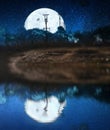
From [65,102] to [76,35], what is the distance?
622 millimetres

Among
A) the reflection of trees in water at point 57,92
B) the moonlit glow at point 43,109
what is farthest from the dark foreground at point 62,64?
the moonlit glow at point 43,109

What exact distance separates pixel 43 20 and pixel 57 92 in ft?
2.04

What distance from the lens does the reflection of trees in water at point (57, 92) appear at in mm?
2734

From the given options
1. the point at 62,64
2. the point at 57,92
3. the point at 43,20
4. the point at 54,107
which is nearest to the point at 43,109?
the point at 54,107

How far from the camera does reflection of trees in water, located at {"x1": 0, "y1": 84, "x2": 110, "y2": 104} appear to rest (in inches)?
108

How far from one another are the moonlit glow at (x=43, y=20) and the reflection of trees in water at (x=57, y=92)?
497mm

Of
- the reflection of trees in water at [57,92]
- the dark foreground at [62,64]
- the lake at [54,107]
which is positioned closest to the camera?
the lake at [54,107]

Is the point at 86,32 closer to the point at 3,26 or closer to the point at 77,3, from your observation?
the point at 77,3

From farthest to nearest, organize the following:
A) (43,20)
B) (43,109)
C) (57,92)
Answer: (43,20) < (57,92) < (43,109)

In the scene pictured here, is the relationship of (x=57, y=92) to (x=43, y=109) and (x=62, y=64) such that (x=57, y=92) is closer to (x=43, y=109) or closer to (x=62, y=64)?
(x=43, y=109)

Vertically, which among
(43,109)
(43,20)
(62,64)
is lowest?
(43,109)

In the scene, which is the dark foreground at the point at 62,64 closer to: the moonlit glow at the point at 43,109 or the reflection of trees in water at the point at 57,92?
the reflection of trees in water at the point at 57,92

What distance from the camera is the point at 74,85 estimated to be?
2865 millimetres

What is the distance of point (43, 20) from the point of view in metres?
3.08
